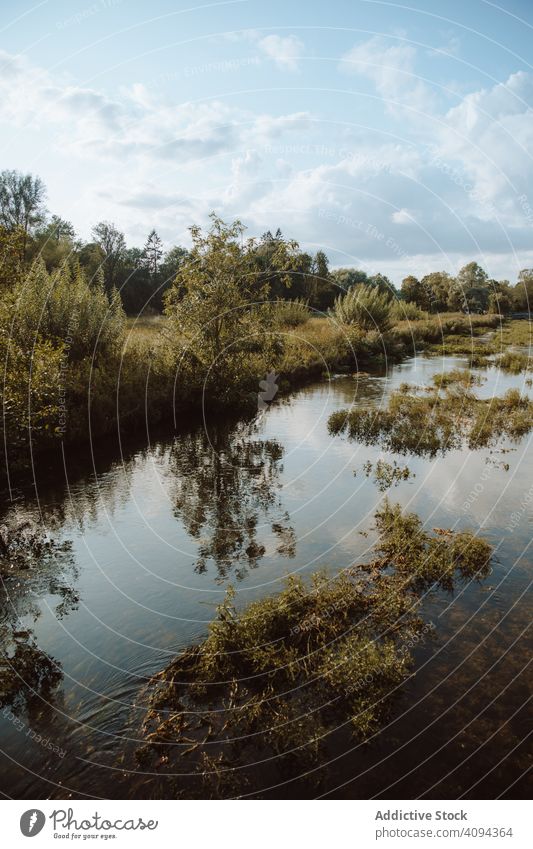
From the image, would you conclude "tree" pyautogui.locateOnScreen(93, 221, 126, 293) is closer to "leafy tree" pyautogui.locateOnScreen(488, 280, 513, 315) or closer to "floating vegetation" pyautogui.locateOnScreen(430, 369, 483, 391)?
"floating vegetation" pyautogui.locateOnScreen(430, 369, 483, 391)

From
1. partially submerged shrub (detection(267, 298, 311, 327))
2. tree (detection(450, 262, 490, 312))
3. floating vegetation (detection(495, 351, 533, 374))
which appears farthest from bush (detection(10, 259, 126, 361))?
tree (detection(450, 262, 490, 312))

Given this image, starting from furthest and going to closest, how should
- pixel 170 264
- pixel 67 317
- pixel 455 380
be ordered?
pixel 170 264 → pixel 455 380 → pixel 67 317

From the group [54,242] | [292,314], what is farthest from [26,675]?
[54,242]

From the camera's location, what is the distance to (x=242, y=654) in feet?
22.5

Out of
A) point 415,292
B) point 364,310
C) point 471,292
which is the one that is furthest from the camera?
point 471,292

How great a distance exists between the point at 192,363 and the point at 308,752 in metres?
17.3

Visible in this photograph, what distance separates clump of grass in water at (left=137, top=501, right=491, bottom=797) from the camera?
5473 mm

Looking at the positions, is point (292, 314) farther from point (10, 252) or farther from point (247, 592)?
point (247, 592)

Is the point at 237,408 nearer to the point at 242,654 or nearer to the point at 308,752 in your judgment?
the point at 242,654

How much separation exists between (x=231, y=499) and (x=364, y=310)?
108 ft
